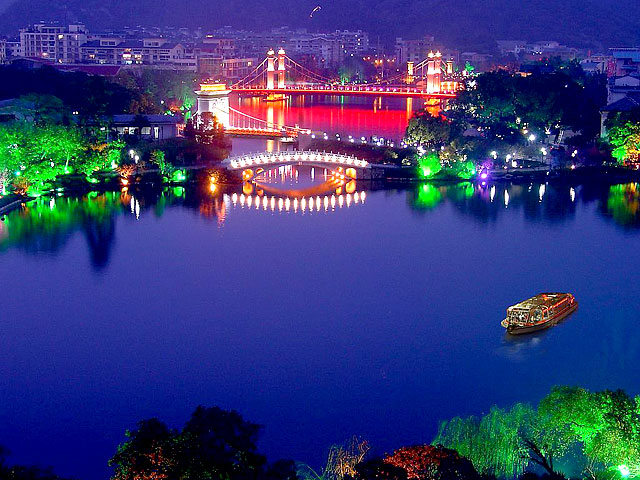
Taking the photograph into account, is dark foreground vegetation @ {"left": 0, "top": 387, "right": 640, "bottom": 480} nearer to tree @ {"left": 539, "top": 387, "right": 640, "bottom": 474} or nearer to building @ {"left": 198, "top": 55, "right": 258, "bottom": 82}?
tree @ {"left": 539, "top": 387, "right": 640, "bottom": 474}

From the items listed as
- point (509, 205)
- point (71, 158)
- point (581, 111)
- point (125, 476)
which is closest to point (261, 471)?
point (125, 476)

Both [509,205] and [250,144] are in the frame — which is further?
[250,144]

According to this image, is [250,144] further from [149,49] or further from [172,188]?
[149,49]

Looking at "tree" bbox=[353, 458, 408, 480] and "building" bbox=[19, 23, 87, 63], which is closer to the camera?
"tree" bbox=[353, 458, 408, 480]

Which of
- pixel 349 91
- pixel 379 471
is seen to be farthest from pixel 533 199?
pixel 349 91

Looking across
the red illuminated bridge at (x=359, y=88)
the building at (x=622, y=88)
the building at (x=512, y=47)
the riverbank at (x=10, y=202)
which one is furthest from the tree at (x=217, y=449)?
the building at (x=512, y=47)

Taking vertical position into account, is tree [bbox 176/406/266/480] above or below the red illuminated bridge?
below

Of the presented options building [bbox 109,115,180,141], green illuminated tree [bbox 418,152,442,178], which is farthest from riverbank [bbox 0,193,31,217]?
green illuminated tree [bbox 418,152,442,178]

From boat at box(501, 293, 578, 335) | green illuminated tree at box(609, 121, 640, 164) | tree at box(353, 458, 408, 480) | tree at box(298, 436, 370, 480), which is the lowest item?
tree at box(298, 436, 370, 480)
